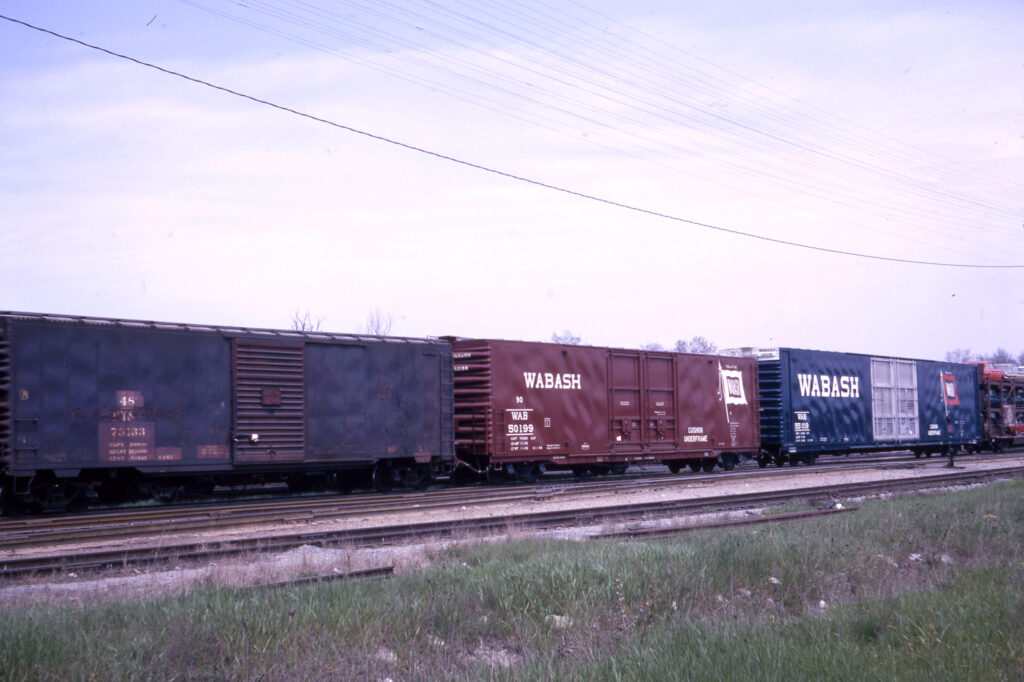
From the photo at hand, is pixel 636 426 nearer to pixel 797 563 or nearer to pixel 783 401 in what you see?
pixel 783 401

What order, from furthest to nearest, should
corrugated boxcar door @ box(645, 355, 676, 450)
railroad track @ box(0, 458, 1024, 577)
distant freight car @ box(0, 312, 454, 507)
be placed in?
corrugated boxcar door @ box(645, 355, 676, 450), distant freight car @ box(0, 312, 454, 507), railroad track @ box(0, 458, 1024, 577)

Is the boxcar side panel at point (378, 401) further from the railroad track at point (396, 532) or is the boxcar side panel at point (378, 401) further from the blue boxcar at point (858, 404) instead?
the blue boxcar at point (858, 404)

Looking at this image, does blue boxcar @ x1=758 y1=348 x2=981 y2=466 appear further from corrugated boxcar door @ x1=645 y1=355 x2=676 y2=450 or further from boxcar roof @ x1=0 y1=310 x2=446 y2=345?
boxcar roof @ x1=0 y1=310 x2=446 y2=345

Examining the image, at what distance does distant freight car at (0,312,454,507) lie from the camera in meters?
14.6

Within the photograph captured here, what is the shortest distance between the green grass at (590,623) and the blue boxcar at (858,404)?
19.1 m

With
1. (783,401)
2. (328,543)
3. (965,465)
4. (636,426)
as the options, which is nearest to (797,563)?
(328,543)

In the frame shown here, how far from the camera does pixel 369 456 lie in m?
19.2

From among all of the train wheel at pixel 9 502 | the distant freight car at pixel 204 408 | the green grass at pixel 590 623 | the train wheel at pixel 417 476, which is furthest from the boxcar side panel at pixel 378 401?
the green grass at pixel 590 623

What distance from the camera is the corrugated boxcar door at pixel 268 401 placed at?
1716 centimetres

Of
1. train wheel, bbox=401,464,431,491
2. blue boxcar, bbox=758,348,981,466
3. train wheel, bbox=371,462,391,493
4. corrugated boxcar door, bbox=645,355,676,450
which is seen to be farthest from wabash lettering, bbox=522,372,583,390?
blue boxcar, bbox=758,348,981,466

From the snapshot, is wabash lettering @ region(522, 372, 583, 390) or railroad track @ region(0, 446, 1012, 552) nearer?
railroad track @ region(0, 446, 1012, 552)

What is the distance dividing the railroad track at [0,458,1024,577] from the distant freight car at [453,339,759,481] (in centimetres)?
572

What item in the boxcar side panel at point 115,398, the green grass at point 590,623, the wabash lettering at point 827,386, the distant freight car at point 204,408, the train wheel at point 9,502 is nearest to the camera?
the green grass at point 590,623

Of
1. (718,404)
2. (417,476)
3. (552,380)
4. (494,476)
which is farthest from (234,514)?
(718,404)
